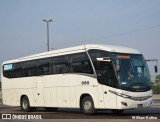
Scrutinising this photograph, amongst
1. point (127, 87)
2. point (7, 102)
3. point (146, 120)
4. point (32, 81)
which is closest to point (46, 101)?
point (32, 81)

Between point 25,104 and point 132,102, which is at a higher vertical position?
point 132,102

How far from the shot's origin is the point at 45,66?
74.8 ft

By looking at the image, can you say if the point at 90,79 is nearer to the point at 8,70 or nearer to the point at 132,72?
the point at 132,72

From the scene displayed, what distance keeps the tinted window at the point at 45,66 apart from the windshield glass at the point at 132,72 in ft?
17.5

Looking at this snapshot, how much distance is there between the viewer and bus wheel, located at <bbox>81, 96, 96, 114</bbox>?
62.5 ft

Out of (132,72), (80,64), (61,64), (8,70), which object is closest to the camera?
(132,72)

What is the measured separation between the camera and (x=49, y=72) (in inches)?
882

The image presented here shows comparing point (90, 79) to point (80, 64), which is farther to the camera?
point (80, 64)

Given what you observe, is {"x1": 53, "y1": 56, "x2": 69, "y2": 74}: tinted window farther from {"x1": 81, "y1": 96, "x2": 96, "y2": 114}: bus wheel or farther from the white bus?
{"x1": 81, "y1": 96, "x2": 96, "y2": 114}: bus wheel

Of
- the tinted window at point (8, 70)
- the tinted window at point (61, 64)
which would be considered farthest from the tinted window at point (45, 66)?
the tinted window at point (8, 70)

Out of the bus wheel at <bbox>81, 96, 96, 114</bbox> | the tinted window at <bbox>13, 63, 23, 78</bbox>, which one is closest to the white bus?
the bus wheel at <bbox>81, 96, 96, 114</bbox>

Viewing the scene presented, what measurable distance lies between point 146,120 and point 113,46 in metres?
4.86

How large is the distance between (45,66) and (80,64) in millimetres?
3695

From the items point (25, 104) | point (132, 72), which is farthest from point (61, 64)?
point (25, 104)
